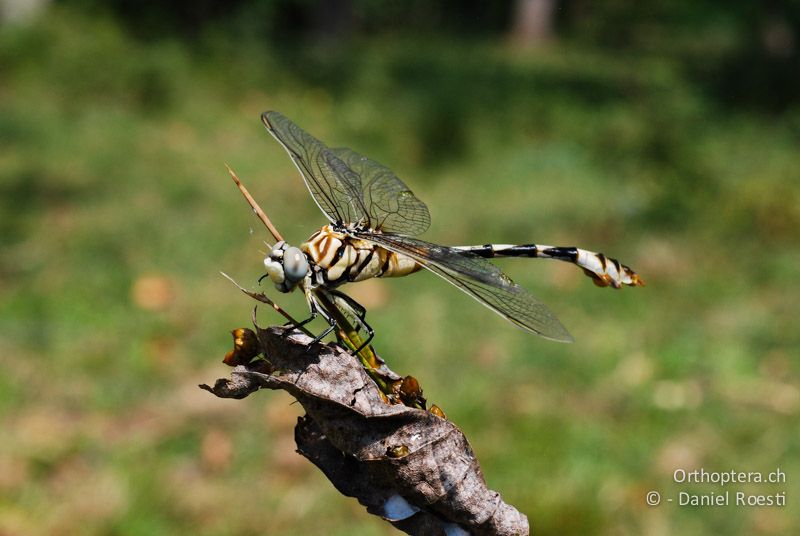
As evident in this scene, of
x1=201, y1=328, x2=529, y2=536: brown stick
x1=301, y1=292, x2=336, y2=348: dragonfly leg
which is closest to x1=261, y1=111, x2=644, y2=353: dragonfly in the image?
x1=301, y1=292, x2=336, y2=348: dragonfly leg

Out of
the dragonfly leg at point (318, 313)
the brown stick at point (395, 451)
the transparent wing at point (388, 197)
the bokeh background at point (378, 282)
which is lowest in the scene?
the brown stick at point (395, 451)

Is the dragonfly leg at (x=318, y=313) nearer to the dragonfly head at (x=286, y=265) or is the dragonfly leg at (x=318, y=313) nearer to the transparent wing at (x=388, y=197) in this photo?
the dragonfly head at (x=286, y=265)

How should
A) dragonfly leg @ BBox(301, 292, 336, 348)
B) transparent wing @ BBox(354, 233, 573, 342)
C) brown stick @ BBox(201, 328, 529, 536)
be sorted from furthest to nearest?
transparent wing @ BBox(354, 233, 573, 342) → dragonfly leg @ BBox(301, 292, 336, 348) → brown stick @ BBox(201, 328, 529, 536)

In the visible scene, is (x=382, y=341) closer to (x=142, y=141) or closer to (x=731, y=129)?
(x=142, y=141)

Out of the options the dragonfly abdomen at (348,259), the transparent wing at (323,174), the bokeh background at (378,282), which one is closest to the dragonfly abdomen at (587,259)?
the dragonfly abdomen at (348,259)

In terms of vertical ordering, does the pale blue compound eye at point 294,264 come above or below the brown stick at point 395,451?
above

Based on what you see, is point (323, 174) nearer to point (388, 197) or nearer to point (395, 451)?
point (388, 197)

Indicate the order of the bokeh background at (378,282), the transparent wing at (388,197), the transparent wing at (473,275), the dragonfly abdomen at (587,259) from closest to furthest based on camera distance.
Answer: the transparent wing at (473,275) < the dragonfly abdomen at (587,259) < the transparent wing at (388,197) < the bokeh background at (378,282)

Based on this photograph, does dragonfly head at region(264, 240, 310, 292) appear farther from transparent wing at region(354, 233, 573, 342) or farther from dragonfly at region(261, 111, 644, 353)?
transparent wing at region(354, 233, 573, 342)

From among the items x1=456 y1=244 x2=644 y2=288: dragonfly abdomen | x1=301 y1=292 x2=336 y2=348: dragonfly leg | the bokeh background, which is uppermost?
the bokeh background
